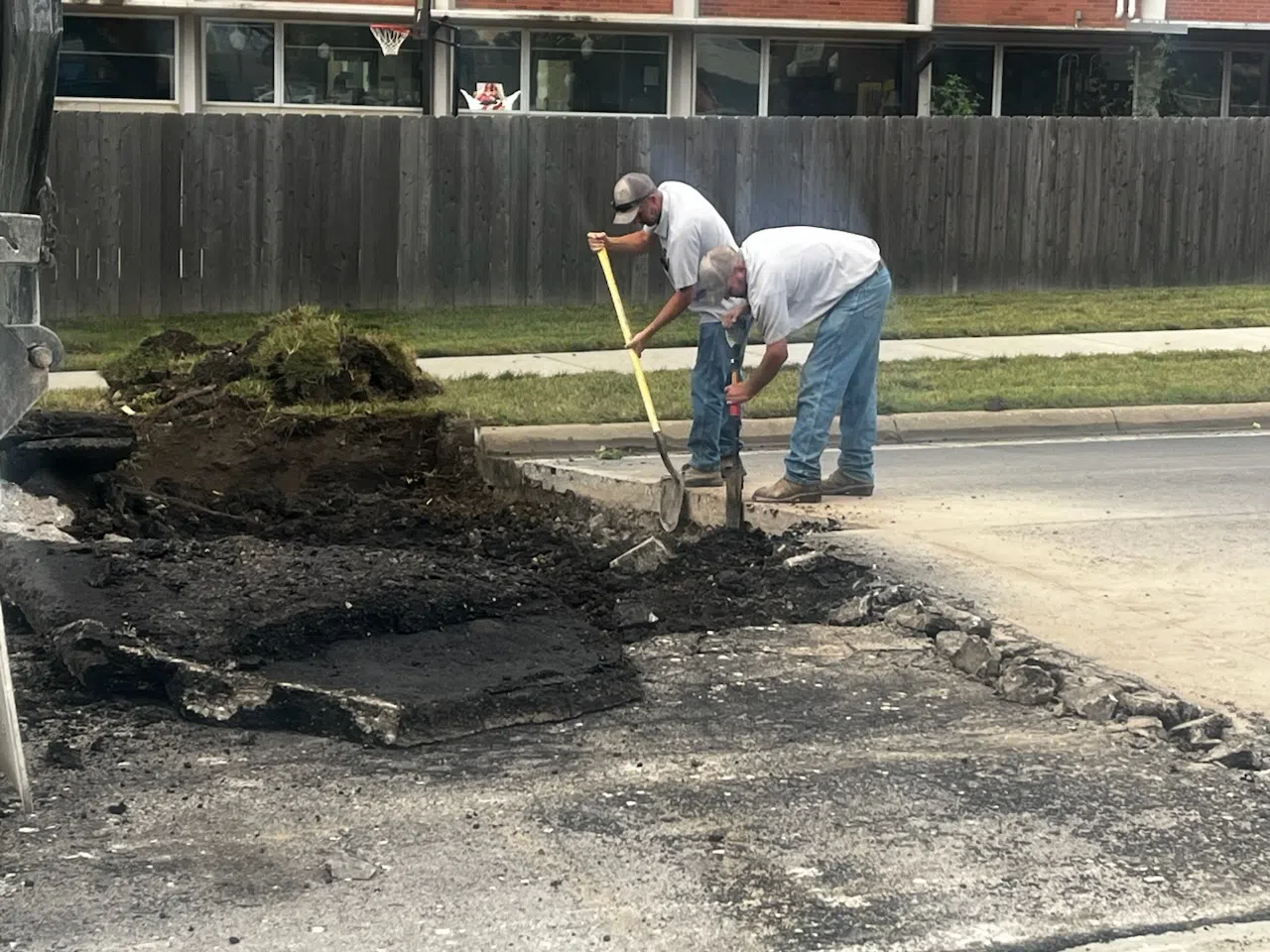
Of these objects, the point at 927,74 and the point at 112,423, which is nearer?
the point at 112,423

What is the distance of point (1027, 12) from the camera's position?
25.1 meters

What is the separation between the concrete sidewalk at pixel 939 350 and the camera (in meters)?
13.6

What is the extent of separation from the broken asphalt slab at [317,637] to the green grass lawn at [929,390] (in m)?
4.14

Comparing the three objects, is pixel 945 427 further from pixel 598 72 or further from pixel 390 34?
pixel 598 72

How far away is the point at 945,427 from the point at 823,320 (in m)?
2.81

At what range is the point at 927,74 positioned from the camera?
84.2 ft

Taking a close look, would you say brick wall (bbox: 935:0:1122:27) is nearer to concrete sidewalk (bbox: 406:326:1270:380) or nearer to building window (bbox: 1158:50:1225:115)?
building window (bbox: 1158:50:1225:115)

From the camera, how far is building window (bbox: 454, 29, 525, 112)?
79.2ft

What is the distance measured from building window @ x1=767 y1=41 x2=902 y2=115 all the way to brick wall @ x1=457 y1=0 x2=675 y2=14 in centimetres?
213

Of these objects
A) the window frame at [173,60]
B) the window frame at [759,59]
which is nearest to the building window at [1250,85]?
the window frame at [759,59]

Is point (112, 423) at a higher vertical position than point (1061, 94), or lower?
lower

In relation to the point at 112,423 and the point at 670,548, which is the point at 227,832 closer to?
the point at 670,548

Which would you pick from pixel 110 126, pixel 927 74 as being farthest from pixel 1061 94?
pixel 110 126

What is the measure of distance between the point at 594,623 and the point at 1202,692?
2.16m
